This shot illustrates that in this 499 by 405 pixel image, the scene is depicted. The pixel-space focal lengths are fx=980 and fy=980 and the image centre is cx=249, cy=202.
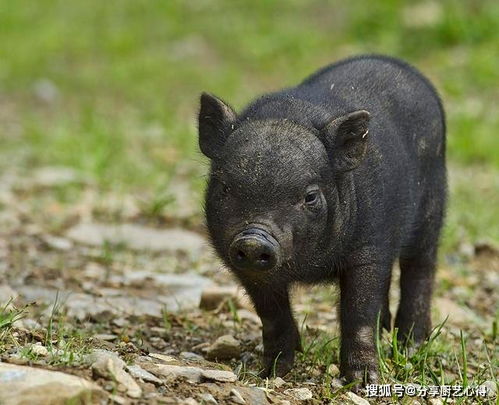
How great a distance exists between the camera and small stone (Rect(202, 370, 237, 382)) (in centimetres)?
454

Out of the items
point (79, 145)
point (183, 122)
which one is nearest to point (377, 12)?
point (183, 122)

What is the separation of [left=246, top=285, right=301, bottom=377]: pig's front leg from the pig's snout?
34.6 inches

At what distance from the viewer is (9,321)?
4.71 meters

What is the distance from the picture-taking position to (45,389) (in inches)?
152

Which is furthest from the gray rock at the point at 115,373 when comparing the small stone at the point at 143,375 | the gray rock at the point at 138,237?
the gray rock at the point at 138,237

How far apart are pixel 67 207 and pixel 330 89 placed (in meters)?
4.37

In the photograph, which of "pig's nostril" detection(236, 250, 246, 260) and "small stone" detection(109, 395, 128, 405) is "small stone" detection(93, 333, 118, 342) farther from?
"small stone" detection(109, 395, 128, 405)

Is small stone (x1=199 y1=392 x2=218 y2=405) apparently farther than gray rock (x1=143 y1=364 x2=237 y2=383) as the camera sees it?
No

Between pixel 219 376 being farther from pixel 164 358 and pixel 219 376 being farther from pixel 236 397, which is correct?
pixel 164 358

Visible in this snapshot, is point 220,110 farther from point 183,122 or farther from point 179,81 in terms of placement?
point 179,81

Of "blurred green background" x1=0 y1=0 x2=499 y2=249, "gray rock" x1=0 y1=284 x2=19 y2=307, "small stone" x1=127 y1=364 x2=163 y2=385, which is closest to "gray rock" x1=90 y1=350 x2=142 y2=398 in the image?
→ "small stone" x1=127 y1=364 x2=163 y2=385

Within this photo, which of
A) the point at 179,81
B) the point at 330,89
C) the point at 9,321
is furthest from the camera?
the point at 179,81

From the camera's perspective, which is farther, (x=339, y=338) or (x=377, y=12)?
(x=377, y=12)

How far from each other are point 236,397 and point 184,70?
488 inches
